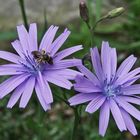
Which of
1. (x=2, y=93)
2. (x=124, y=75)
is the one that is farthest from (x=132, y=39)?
(x=2, y=93)

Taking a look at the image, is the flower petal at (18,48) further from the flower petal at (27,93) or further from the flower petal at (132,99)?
the flower petal at (132,99)

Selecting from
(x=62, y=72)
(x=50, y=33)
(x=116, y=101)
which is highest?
(x=50, y=33)

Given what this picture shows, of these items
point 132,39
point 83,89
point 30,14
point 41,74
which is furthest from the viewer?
point 30,14

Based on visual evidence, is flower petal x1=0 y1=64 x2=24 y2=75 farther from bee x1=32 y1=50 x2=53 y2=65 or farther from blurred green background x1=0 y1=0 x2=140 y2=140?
blurred green background x1=0 y1=0 x2=140 y2=140

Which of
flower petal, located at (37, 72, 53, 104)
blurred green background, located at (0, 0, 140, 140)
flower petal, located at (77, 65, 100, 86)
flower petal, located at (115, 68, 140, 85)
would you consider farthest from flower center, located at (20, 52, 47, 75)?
blurred green background, located at (0, 0, 140, 140)

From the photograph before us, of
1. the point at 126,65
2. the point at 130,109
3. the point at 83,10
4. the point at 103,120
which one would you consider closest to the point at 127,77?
the point at 126,65

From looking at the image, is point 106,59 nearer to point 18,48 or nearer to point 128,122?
point 128,122

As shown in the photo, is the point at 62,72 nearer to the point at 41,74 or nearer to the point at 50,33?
the point at 41,74
